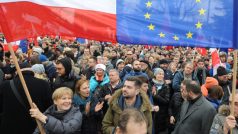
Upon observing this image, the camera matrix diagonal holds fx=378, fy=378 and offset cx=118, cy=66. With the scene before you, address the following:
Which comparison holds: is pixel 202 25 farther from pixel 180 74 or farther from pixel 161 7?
pixel 180 74

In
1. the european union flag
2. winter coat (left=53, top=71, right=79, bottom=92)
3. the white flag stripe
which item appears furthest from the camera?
winter coat (left=53, top=71, right=79, bottom=92)

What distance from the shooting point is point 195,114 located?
504 centimetres

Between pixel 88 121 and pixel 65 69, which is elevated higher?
pixel 65 69

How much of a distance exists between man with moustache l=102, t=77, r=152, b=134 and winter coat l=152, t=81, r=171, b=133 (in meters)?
2.06

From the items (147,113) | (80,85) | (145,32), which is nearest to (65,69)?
(80,85)

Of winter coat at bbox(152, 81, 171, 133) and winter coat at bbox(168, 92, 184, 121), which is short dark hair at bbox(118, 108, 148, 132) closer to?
winter coat at bbox(168, 92, 184, 121)

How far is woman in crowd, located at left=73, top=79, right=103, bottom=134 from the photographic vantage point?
5.11 m

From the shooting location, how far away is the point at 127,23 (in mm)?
4172

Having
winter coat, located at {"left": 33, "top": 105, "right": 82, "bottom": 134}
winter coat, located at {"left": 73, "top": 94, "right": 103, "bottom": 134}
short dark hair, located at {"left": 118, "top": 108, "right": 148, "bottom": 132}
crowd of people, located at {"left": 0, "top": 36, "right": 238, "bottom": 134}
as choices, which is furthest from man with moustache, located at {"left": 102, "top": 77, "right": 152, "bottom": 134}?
short dark hair, located at {"left": 118, "top": 108, "right": 148, "bottom": 132}

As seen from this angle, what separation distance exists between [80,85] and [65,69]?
531 millimetres

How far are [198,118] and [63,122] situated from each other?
1884 millimetres

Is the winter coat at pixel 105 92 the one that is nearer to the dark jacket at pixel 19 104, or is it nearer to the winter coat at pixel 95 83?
the winter coat at pixel 95 83

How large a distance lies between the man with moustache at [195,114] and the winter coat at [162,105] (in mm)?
1728

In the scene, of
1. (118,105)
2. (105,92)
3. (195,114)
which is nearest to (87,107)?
(118,105)
